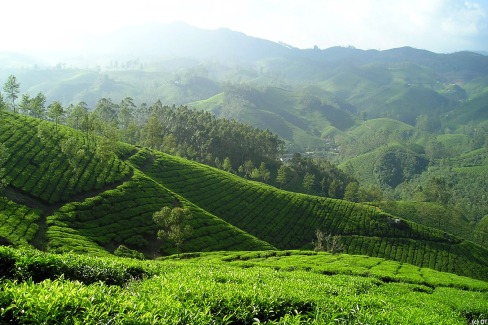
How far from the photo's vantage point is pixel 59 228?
57.8 meters

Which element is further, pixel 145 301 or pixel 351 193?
pixel 351 193

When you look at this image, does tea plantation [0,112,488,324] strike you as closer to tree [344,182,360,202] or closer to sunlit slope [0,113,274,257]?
sunlit slope [0,113,274,257]

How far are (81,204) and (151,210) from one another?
44.2ft

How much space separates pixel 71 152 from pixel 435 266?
96.3 meters

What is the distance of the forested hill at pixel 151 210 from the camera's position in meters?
61.2

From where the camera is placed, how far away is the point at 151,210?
7362 centimetres

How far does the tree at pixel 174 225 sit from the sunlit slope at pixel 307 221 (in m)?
27.1

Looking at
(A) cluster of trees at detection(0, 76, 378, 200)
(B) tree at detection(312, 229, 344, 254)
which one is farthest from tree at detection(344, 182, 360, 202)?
(B) tree at detection(312, 229, 344, 254)

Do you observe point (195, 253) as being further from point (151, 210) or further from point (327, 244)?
point (327, 244)

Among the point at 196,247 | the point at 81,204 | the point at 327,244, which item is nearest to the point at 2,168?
the point at 81,204

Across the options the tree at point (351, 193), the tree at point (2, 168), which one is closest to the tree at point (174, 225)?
the tree at point (2, 168)

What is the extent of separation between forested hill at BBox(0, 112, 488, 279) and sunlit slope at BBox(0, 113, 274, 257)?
19cm

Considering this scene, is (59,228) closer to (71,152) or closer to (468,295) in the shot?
(71,152)

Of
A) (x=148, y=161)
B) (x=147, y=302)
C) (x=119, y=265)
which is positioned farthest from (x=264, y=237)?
(x=147, y=302)
